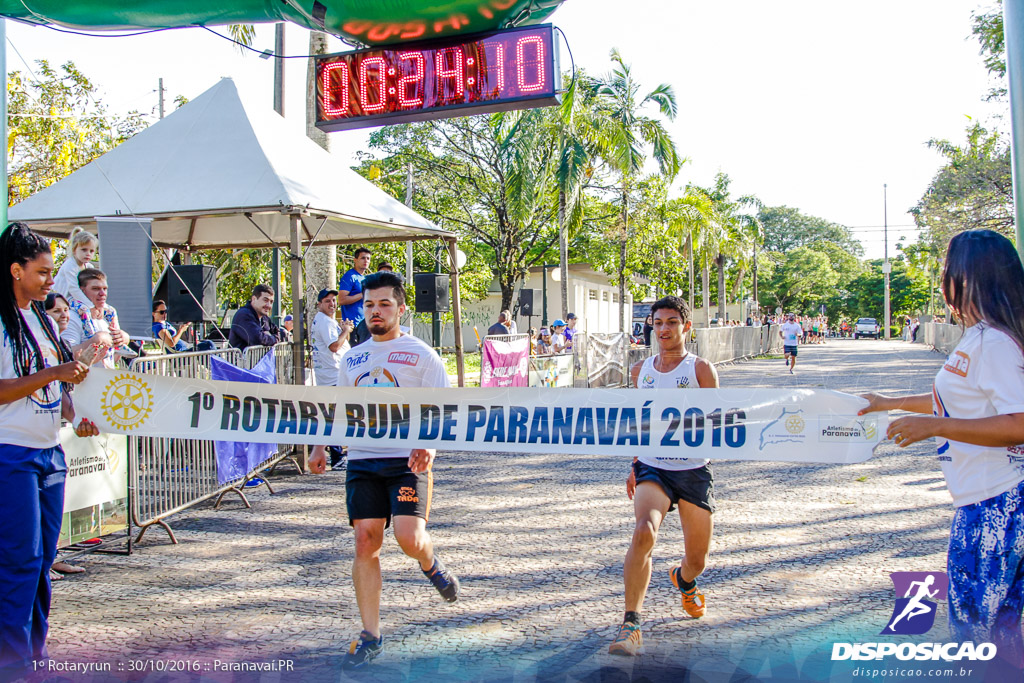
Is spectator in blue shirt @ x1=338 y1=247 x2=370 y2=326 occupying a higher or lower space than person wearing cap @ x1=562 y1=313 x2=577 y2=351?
higher

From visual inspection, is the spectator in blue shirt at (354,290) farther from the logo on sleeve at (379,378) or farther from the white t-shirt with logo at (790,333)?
the white t-shirt with logo at (790,333)

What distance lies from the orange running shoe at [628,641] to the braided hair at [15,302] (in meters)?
2.92

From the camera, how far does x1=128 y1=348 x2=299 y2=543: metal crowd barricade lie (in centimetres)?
611

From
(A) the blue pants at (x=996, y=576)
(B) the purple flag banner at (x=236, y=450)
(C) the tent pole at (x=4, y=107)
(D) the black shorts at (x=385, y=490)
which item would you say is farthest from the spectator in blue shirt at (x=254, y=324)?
(A) the blue pants at (x=996, y=576)

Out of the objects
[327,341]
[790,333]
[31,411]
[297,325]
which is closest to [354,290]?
[297,325]

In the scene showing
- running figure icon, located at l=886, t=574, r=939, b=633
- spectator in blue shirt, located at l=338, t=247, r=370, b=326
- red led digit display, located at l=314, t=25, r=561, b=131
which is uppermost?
red led digit display, located at l=314, t=25, r=561, b=131

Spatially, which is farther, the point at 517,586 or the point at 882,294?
the point at 882,294

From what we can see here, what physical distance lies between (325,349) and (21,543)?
19.1ft

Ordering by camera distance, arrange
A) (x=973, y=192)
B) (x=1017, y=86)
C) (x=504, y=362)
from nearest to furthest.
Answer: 1. (x=1017, y=86)
2. (x=504, y=362)
3. (x=973, y=192)

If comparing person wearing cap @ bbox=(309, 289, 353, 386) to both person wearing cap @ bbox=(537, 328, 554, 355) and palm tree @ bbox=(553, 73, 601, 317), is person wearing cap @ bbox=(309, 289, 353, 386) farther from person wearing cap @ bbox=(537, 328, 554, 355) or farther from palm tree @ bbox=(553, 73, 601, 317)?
palm tree @ bbox=(553, 73, 601, 317)

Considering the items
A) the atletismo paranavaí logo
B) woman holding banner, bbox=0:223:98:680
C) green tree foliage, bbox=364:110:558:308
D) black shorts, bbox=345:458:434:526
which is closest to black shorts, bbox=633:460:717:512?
the atletismo paranavaí logo

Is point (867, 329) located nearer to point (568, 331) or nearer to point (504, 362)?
point (568, 331)

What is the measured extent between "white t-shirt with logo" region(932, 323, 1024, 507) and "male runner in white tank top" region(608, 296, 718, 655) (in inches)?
61.2

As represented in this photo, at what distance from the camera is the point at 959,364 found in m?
2.75
